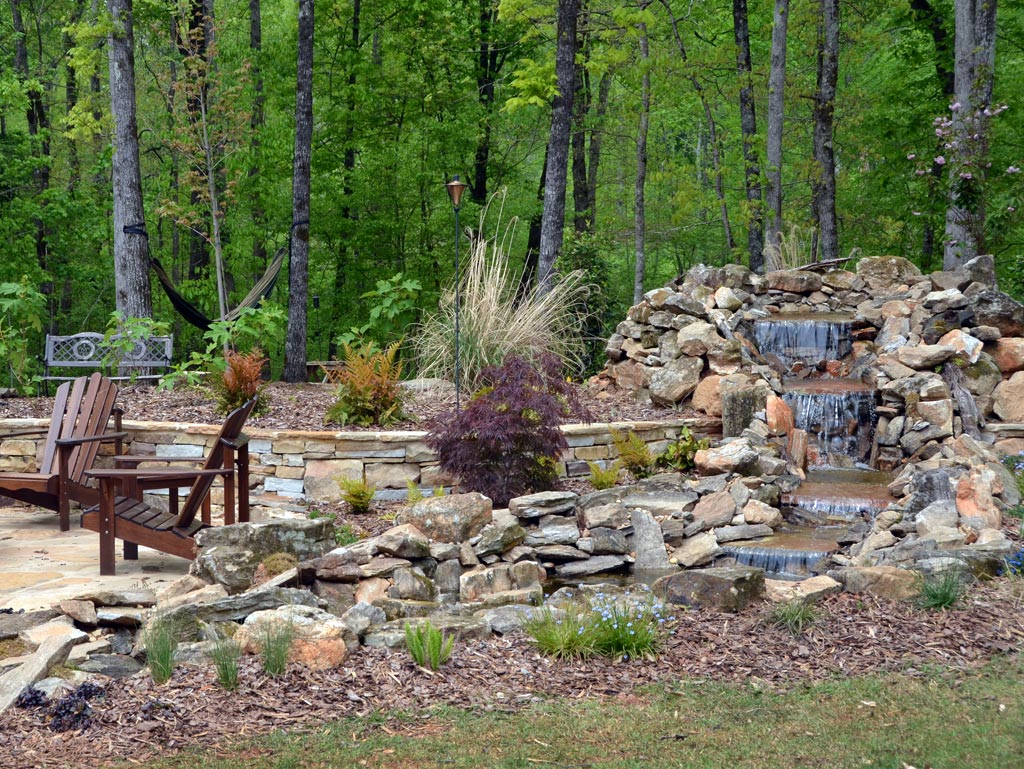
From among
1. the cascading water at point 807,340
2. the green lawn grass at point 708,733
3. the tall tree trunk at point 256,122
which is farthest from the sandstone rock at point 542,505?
the tall tree trunk at point 256,122

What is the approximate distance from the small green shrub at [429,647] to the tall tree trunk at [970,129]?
8.30 metres

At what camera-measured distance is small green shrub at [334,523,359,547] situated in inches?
226

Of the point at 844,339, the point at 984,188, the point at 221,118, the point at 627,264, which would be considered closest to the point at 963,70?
the point at 984,188

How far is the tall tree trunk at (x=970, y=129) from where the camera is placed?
984 cm

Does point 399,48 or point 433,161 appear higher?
point 399,48

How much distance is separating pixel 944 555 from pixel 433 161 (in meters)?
10.9

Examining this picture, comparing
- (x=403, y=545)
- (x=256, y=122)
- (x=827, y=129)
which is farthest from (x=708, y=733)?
(x=256, y=122)

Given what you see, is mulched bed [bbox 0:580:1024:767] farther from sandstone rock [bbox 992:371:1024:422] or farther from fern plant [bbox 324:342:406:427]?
sandstone rock [bbox 992:371:1024:422]

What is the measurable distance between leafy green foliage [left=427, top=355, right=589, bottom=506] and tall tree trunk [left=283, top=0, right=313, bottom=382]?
435cm

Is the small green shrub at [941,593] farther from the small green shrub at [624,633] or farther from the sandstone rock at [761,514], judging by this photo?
the sandstone rock at [761,514]

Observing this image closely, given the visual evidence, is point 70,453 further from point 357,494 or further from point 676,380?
point 676,380

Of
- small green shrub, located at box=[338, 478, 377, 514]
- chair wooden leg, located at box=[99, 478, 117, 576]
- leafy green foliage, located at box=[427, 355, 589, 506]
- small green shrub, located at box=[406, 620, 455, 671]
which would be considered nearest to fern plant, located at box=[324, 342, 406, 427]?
small green shrub, located at box=[338, 478, 377, 514]

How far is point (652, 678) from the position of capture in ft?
11.7

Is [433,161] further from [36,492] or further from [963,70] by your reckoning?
[36,492]
